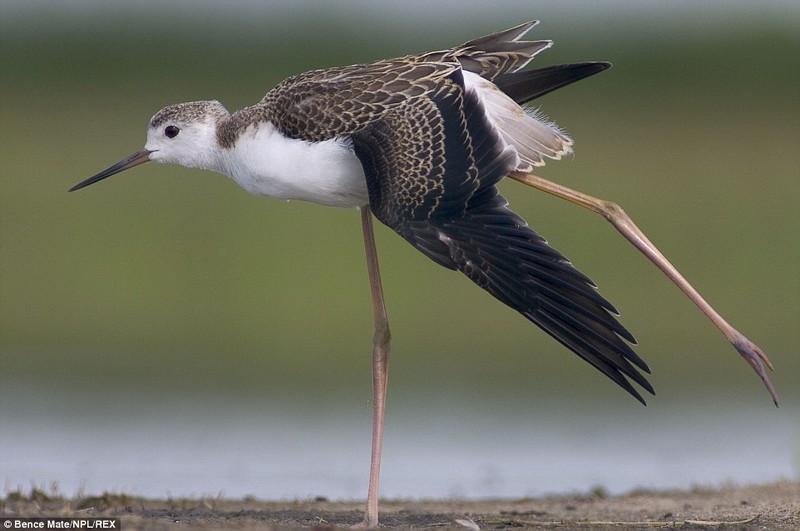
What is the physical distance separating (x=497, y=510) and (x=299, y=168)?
2083 millimetres

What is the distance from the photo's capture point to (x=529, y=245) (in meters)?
6.57

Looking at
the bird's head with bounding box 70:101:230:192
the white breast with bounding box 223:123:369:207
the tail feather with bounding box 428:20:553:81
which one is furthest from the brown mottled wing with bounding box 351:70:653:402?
the bird's head with bounding box 70:101:230:192

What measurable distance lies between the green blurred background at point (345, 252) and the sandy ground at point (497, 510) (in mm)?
2557

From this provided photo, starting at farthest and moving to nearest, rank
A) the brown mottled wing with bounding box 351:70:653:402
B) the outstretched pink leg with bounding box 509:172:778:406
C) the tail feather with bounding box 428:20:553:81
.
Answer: the tail feather with bounding box 428:20:553:81, the outstretched pink leg with bounding box 509:172:778:406, the brown mottled wing with bounding box 351:70:653:402

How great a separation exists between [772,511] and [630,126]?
13.8 metres

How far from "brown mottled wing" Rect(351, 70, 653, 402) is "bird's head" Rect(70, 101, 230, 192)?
1.51 m

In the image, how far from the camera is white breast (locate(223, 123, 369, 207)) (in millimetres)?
7199

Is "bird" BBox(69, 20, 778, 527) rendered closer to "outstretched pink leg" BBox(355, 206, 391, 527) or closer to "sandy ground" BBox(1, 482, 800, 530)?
"outstretched pink leg" BBox(355, 206, 391, 527)

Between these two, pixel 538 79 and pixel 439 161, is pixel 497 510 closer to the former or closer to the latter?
pixel 439 161

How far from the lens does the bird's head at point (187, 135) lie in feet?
26.0

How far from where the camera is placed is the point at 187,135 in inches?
314

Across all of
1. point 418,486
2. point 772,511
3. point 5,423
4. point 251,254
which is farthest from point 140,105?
point 772,511

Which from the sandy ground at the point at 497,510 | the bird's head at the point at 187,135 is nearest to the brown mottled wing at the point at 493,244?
the sandy ground at the point at 497,510

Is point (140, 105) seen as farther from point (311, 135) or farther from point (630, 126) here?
point (311, 135)
